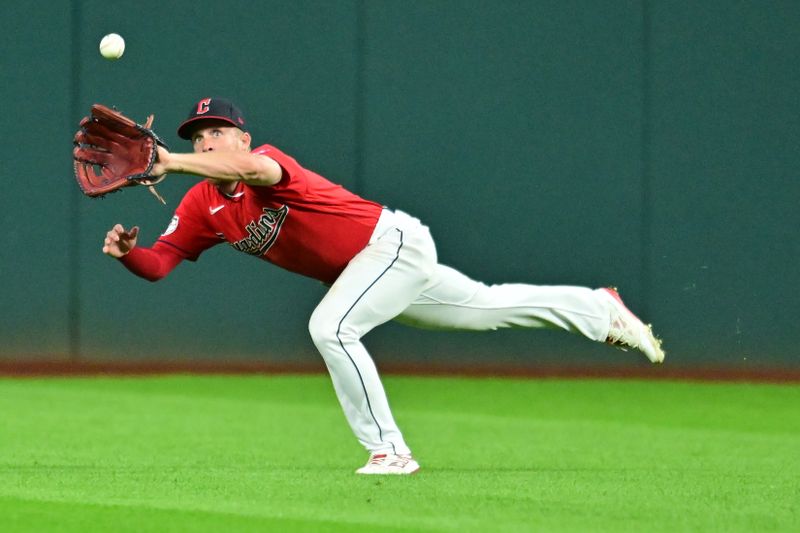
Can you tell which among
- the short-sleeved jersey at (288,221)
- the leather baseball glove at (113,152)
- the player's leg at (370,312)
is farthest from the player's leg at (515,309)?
the leather baseball glove at (113,152)

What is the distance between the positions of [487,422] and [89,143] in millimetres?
3803

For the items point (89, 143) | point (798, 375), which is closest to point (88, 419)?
point (89, 143)

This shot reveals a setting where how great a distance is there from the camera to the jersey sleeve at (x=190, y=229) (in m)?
5.97

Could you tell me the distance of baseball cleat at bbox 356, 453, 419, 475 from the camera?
5613mm

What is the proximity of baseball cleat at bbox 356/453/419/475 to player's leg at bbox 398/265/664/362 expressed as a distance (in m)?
0.72

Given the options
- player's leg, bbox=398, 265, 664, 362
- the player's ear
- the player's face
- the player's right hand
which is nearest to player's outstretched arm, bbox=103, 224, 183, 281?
the player's right hand

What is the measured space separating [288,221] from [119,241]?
0.69 metres

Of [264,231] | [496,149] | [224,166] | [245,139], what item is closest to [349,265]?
[264,231]

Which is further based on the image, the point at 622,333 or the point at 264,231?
the point at 622,333

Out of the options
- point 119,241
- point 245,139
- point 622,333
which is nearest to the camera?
point 119,241

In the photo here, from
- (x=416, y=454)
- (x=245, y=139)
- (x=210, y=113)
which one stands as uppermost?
(x=210, y=113)

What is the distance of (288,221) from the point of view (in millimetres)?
5688

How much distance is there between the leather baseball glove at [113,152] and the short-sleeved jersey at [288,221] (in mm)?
724

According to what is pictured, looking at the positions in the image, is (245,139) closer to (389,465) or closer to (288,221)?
(288,221)
